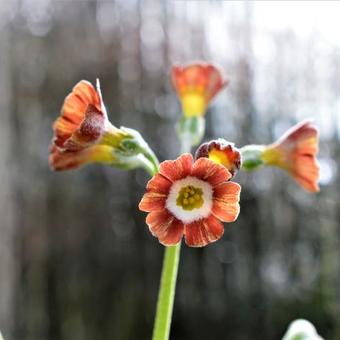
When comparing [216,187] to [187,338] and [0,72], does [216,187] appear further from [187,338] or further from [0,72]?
[0,72]

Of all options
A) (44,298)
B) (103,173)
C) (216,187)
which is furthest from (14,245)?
(216,187)

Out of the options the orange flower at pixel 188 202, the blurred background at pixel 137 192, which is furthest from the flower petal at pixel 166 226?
the blurred background at pixel 137 192

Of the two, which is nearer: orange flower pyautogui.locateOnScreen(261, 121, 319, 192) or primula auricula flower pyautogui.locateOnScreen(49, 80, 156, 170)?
primula auricula flower pyautogui.locateOnScreen(49, 80, 156, 170)

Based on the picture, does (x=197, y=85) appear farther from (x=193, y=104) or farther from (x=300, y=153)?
(x=300, y=153)

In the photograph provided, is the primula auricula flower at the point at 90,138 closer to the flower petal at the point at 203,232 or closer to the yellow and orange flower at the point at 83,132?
the yellow and orange flower at the point at 83,132

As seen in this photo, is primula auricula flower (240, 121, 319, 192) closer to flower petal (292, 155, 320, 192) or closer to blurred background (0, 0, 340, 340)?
flower petal (292, 155, 320, 192)

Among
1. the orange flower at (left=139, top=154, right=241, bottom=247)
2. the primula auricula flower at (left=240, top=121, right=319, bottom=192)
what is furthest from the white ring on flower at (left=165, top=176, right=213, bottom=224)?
the primula auricula flower at (left=240, top=121, right=319, bottom=192)

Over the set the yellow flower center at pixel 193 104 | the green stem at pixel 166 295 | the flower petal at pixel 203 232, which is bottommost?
the green stem at pixel 166 295
